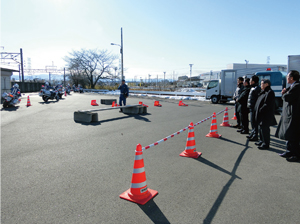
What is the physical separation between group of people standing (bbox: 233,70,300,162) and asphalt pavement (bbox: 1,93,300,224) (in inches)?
13.5

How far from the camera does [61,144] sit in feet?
20.9

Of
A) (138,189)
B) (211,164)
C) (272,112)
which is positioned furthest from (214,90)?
(138,189)

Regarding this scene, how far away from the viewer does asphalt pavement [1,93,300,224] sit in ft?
9.64

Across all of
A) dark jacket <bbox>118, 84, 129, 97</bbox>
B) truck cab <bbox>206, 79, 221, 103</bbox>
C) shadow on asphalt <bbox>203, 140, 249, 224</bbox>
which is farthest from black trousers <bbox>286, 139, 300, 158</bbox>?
truck cab <bbox>206, 79, 221, 103</bbox>

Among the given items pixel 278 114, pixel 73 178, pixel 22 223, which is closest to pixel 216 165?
pixel 73 178

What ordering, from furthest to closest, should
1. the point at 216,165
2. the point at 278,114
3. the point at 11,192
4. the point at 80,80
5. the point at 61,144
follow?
1. the point at 80,80
2. the point at 278,114
3. the point at 61,144
4. the point at 216,165
5. the point at 11,192

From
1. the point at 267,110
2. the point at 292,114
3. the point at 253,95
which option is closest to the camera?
the point at 292,114

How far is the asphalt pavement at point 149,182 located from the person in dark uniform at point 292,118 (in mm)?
346

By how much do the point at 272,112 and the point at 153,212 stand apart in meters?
4.56

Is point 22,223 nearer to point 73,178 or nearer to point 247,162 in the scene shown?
point 73,178

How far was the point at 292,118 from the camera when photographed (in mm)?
4930

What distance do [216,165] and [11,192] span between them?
3.96 m

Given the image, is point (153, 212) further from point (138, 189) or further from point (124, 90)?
point (124, 90)

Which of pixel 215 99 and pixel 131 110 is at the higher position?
pixel 215 99
